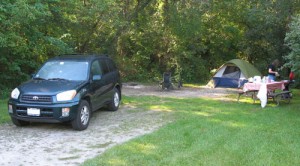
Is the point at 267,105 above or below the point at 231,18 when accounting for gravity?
below

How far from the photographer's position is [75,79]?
8633 millimetres

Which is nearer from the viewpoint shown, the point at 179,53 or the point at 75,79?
the point at 75,79

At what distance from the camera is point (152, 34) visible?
20.1m

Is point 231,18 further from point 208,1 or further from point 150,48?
point 150,48

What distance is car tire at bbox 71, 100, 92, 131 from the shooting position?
313 inches

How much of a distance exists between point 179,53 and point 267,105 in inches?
355

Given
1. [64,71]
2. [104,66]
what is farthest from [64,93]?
[104,66]

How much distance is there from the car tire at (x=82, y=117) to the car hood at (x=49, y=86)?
42 cm

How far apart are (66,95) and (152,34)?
12.7 m

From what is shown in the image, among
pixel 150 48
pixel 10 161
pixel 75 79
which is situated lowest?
pixel 10 161

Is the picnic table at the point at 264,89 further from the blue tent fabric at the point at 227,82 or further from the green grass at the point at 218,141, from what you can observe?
the blue tent fabric at the point at 227,82

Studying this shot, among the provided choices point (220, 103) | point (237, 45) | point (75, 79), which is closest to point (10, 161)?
point (75, 79)

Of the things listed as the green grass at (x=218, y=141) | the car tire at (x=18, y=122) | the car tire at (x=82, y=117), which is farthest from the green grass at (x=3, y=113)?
the green grass at (x=218, y=141)

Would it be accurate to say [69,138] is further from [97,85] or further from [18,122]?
[97,85]
